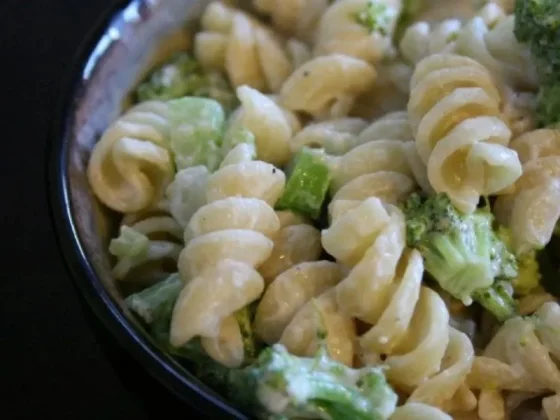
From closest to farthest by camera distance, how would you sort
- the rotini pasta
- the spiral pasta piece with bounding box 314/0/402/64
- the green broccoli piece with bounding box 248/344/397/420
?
the green broccoli piece with bounding box 248/344/397/420, the rotini pasta, the spiral pasta piece with bounding box 314/0/402/64

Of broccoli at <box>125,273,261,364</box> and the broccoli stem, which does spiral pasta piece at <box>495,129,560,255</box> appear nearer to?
the broccoli stem

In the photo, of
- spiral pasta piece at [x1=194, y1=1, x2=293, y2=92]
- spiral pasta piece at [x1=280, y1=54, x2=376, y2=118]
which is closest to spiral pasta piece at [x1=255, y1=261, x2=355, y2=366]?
spiral pasta piece at [x1=280, y1=54, x2=376, y2=118]

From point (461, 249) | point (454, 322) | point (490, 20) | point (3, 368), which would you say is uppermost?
point (490, 20)

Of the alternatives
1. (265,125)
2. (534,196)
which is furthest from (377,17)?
(534,196)

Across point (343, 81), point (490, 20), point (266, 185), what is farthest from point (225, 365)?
point (490, 20)

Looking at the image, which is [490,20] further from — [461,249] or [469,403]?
[469,403]

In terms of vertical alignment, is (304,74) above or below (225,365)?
above
